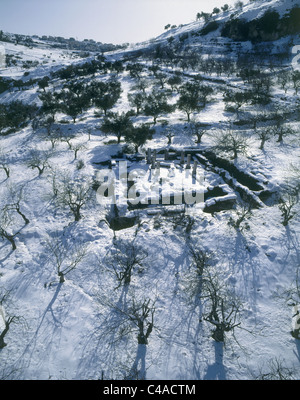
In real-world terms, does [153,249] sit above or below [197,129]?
below

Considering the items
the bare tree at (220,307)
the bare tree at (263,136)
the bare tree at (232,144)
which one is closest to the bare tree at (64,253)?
the bare tree at (220,307)

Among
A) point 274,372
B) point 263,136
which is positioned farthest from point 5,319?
point 263,136
